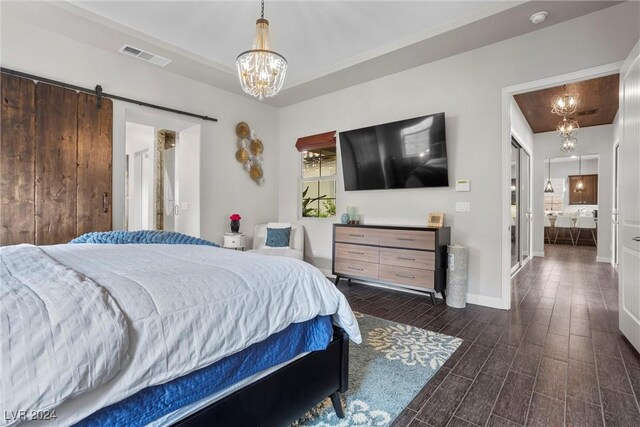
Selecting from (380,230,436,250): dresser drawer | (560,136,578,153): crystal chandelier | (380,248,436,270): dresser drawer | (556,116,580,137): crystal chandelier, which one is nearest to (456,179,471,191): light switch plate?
(380,230,436,250): dresser drawer

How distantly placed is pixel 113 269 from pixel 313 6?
285 cm

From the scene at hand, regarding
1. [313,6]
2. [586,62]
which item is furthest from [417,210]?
[313,6]

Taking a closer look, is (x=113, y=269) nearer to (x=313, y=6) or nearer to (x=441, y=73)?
(x=313, y=6)

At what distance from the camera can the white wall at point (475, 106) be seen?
9.48ft

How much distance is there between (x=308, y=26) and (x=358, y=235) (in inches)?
98.2

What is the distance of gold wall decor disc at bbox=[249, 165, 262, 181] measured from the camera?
5055 millimetres

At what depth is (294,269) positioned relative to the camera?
144cm

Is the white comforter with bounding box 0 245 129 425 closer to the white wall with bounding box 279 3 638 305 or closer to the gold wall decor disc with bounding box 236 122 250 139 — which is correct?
the white wall with bounding box 279 3 638 305

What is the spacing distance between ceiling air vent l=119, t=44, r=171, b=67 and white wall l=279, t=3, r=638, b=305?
2.41 meters

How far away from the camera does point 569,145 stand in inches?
259

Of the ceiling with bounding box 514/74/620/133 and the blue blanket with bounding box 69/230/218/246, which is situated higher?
the ceiling with bounding box 514/74/620/133

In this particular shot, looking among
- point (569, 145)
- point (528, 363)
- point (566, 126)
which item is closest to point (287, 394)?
point (528, 363)

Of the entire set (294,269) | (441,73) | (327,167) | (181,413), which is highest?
(441,73)

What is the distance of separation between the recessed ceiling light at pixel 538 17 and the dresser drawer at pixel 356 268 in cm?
298
